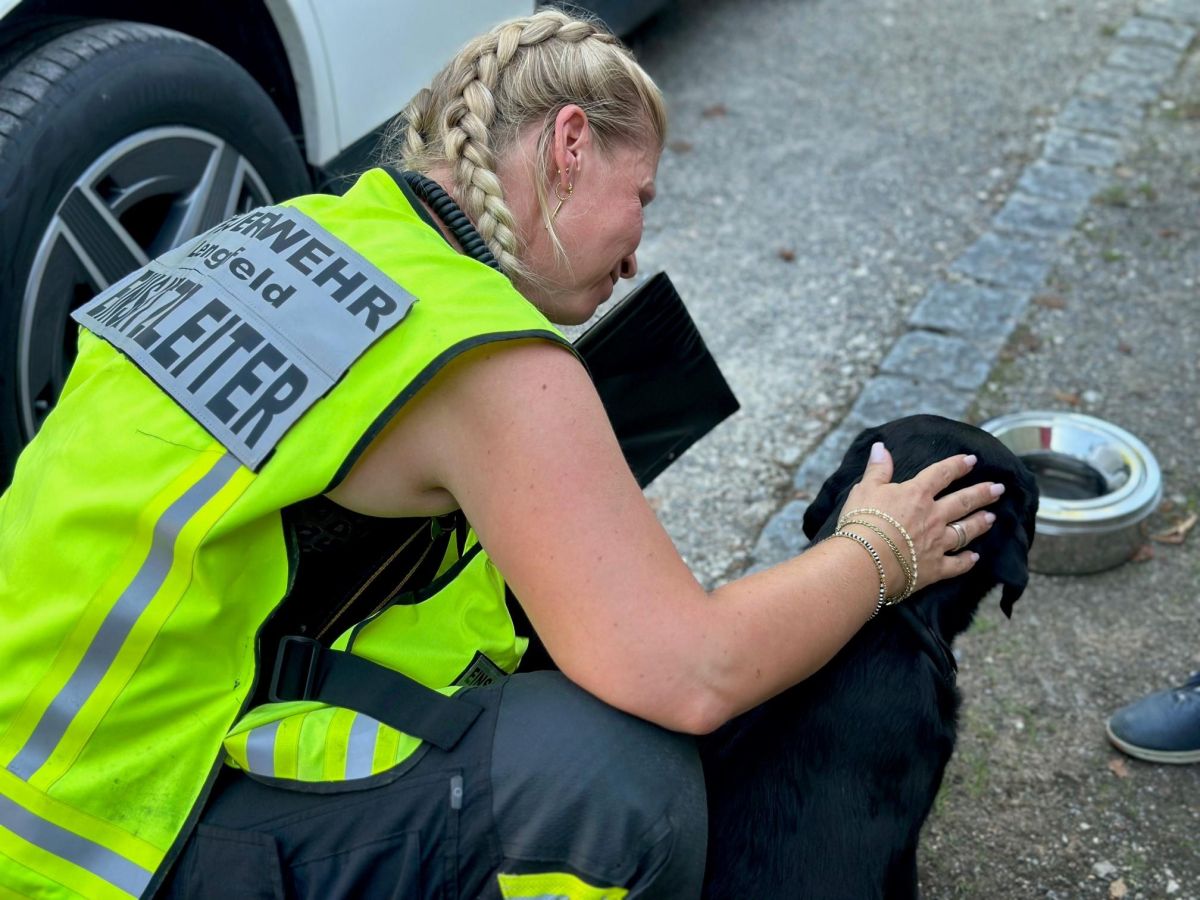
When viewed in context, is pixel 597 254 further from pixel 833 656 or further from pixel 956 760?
pixel 956 760

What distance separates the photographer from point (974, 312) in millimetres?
3697

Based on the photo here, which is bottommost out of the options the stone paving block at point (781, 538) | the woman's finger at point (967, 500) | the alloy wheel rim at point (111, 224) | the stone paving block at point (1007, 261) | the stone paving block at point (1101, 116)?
the stone paving block at point (1101, 116)

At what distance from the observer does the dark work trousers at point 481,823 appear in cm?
150

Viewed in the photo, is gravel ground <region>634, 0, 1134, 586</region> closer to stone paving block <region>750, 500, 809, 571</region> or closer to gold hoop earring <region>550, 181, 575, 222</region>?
stone paving block <region>750, 500, 809, 571</region>

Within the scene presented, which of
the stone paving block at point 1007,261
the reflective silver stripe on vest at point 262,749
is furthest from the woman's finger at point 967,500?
the stone paving block at point 1007,261

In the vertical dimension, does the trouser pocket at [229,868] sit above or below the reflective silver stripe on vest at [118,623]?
below

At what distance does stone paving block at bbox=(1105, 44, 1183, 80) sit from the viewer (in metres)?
5.00

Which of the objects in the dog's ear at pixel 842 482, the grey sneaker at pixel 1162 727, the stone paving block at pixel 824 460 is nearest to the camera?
the dog's ear at pixel 842 482

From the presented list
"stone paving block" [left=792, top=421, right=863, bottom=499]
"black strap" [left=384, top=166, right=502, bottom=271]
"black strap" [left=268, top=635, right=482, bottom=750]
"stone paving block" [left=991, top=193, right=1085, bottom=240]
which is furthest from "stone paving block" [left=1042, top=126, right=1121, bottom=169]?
"black strap" [left=268, top=635, right=482, bottom=750]

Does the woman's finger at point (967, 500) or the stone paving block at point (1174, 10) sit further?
the stone paving block at point (1174, 10)

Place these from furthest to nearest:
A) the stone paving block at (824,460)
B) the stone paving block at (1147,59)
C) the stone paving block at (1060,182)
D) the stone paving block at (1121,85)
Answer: the stone paving block at (1147,59) → the stone paving block at (1121,85) → the stone paving block at (1060,182) → the stone paving block at (824,460)

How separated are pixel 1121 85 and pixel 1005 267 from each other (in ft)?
Result: 5.05

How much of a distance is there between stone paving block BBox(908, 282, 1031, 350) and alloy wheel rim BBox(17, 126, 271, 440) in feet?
6.46

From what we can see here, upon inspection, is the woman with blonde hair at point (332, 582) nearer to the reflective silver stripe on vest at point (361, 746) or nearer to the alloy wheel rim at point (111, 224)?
the reflective silver stripe on vest at point (361, 746)
